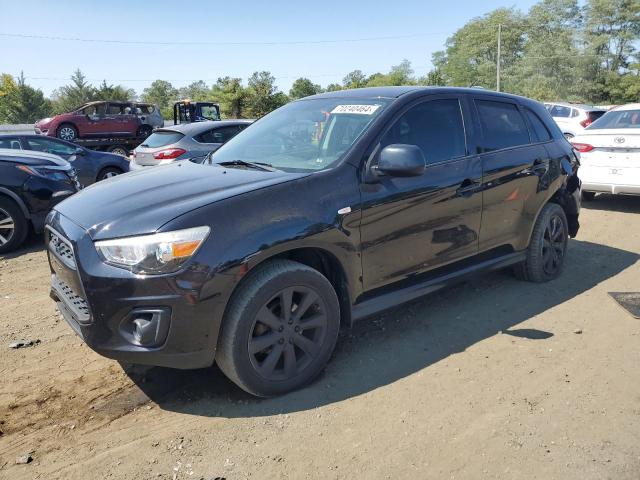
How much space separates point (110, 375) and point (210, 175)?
145cm

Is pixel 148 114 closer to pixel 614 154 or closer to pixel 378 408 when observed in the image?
pixel 614 154

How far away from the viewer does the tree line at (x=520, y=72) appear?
148 feet

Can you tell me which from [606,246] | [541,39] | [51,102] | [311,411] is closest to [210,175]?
[311,411]

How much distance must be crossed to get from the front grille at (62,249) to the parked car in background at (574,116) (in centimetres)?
1422

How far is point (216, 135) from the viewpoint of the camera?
9641 millimetres

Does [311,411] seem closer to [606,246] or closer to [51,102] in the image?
[606,246]

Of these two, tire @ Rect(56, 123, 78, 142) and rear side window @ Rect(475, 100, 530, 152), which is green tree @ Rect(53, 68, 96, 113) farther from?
rear side window @ Rect(475, 100, 530, 152)

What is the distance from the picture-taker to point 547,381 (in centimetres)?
325

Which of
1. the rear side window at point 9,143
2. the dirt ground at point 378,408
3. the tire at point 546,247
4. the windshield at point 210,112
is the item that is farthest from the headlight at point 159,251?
the windshield at point 210,112

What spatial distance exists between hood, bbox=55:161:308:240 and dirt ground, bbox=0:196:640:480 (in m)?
1.07

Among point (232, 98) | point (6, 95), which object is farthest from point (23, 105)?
point (232, 98)

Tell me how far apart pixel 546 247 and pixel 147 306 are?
3776 millimetres

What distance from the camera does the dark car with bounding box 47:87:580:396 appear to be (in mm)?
2689

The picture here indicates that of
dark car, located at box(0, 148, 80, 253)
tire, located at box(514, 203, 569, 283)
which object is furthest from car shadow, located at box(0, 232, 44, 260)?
tire, located at box(514, 203, 569, 283)
